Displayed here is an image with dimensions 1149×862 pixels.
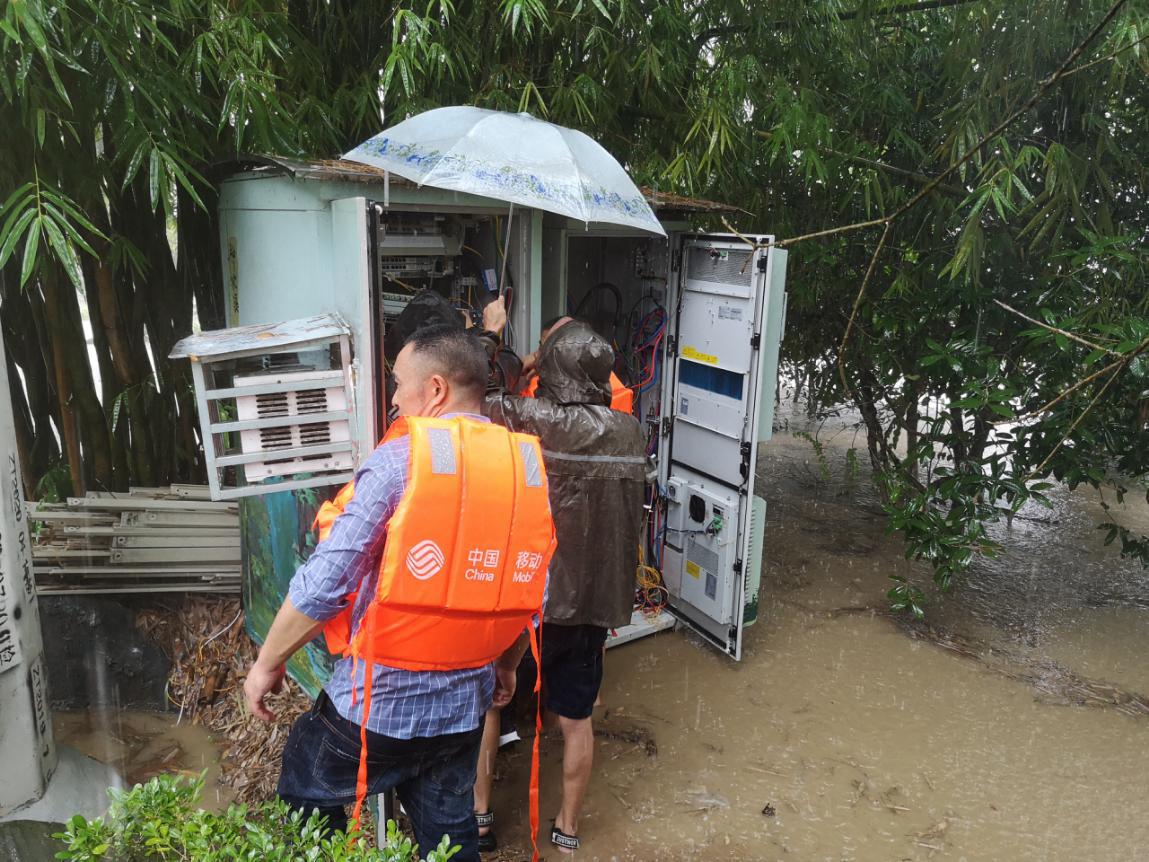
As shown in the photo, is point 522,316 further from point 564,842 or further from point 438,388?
point 564,842

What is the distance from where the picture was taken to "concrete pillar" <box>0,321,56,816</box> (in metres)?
2.52

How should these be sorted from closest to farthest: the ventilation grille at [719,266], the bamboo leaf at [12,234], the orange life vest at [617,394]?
the bamboo leaf at [12,234] < the orange life vest at [617,394] < the ventilation grille at [719,266]

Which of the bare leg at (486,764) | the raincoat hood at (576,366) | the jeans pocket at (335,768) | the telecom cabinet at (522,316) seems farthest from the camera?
the bare leg at (486,764)

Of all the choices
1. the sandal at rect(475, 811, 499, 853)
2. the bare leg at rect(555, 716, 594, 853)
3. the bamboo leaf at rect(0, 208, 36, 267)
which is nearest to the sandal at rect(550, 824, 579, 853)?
the bare leg at rect(555, 716, 594, 853)

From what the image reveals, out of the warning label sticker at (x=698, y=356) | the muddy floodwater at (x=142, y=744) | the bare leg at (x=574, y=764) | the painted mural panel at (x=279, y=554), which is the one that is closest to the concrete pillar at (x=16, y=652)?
the muddy floodwater at (x=142, y=744)

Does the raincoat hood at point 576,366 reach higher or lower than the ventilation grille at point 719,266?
lower

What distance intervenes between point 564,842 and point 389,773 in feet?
3.82

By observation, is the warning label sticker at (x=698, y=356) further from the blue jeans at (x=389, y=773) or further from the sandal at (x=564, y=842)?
the blue jeans at (x=389, y=773)

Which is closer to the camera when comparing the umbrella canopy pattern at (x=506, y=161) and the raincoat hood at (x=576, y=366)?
the umbrella canopy pattern at (x=506, y=161)

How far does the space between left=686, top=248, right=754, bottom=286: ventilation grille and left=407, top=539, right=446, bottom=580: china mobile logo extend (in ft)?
7.90

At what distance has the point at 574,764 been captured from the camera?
9.25ft

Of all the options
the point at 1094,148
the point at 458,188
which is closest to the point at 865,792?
the point at 458,188

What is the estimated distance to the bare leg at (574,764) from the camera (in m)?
2.80

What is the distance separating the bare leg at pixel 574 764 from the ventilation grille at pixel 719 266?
1.97 m
